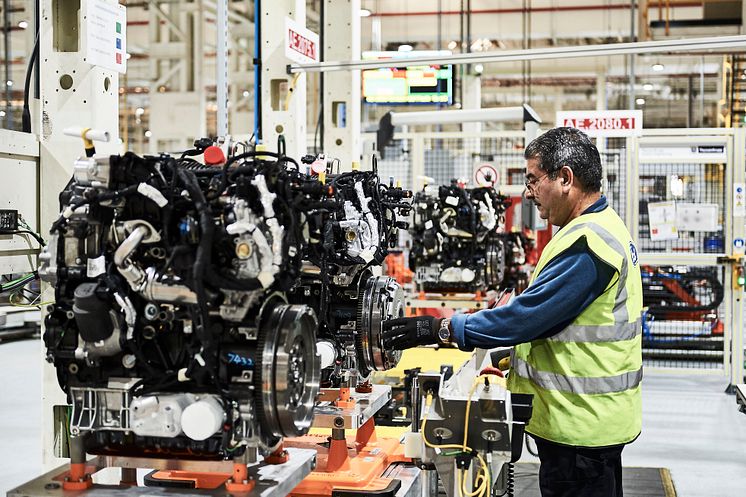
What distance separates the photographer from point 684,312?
8.88 m

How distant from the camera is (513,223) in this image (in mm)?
10789

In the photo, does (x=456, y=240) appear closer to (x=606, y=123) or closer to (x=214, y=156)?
(x=606, y=123)

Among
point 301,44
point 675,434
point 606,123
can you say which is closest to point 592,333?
point 301,44

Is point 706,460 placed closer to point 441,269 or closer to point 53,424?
point 441,269

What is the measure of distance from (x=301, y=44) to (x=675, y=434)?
3.81m

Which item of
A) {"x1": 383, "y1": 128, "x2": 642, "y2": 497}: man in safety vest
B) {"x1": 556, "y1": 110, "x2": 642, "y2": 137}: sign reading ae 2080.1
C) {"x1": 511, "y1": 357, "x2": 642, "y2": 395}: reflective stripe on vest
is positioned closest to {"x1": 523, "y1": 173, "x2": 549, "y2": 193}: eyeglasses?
{"x1": 383, "y1": 128, "x2": 642, "y2": 497}: man in safety vest

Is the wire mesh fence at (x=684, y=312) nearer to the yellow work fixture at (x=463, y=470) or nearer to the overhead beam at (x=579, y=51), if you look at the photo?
the overhead beam at (x=579, y=51)

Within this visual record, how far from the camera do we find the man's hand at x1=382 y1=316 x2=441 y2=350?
2882mm

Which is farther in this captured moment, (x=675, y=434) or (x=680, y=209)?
(x=680, y=209)

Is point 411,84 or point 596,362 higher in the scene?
point 411,84

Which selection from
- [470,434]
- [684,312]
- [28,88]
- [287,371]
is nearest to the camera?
[287,371]

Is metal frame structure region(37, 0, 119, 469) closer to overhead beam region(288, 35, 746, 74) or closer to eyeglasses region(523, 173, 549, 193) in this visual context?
eyeglasses region(523, 173, 549, 193)

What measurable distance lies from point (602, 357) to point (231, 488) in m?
1.20

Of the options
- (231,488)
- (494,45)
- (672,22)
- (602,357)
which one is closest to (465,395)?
(602,357)
